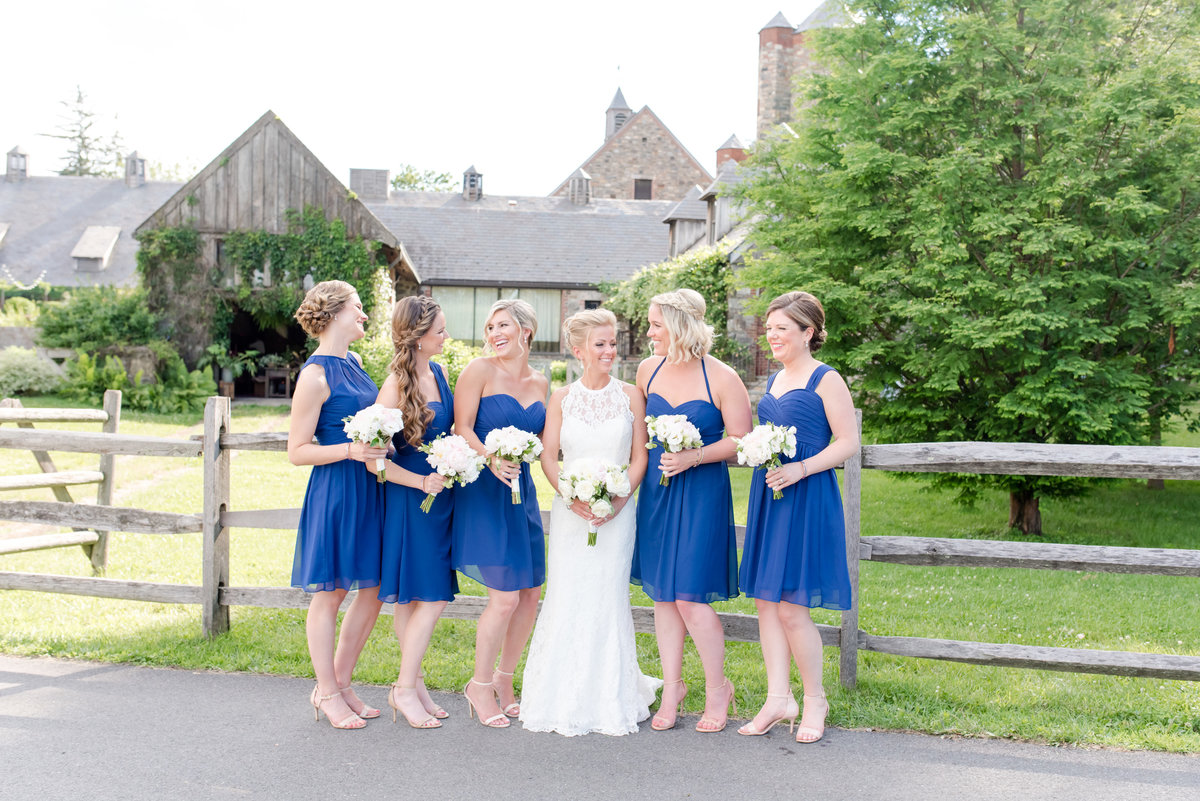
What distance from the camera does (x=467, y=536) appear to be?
475 cm

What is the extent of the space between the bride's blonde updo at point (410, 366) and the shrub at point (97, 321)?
2107cm

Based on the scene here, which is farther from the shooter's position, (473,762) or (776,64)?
(776,64)

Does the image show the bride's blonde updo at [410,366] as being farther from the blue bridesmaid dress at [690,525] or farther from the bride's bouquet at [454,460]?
the blue bridesmaid dress at [690,525]

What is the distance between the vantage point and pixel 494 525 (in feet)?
15.5

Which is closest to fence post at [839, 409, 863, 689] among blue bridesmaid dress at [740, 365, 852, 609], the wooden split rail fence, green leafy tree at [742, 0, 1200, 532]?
the wooden split rail fence

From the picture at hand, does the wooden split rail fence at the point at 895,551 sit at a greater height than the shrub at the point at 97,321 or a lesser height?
lesser

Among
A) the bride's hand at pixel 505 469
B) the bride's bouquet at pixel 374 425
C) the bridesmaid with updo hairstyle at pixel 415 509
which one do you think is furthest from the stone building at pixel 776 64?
the bride's bouquet at pixel 374 425

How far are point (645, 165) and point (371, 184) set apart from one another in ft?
42.1

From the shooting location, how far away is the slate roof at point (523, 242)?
3394 cm

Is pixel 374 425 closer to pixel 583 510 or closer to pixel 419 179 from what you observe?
pixel 583 510

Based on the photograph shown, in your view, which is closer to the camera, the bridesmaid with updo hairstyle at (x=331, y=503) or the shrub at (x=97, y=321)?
the bridesmaid with updo hairstyle at (x=331, y=503)

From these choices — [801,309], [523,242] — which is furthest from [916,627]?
[523,242]

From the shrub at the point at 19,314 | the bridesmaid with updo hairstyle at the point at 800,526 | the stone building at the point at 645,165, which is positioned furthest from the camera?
the stone building at the point at 645,165

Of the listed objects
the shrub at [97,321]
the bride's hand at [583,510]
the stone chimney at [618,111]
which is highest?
the stone chimney at [618,111]
